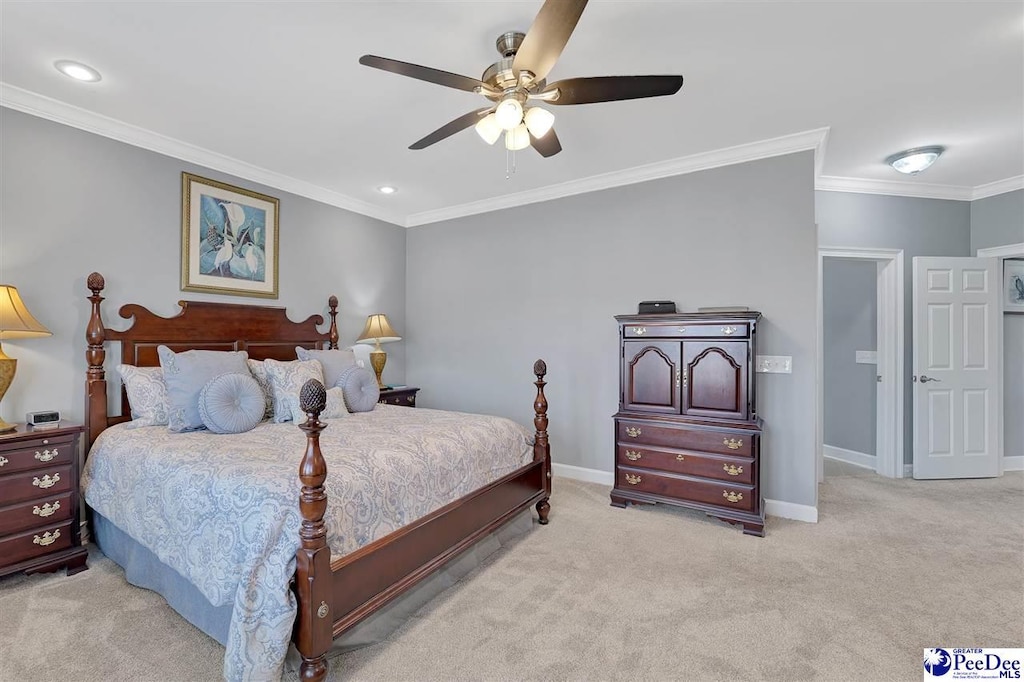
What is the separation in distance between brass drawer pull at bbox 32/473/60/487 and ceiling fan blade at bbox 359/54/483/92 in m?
2.69

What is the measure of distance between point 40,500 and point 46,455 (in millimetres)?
232

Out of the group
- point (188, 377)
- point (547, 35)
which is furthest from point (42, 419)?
point (547, 35)

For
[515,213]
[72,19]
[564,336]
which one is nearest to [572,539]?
[564,336]

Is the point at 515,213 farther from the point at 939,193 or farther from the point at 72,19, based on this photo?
the point at 939,193

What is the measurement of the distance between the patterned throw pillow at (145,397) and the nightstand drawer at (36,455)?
1.07ft

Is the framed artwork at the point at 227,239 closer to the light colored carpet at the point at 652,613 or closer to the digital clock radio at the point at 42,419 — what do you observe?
the digital clock radio at the point at 42,419

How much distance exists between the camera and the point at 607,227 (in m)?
4.23

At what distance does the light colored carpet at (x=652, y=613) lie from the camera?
1.87 metres

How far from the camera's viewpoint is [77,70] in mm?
2521

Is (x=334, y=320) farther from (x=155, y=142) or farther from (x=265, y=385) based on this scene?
(x=155, y=142)

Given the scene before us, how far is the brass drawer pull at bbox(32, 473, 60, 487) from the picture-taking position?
247 centimetres

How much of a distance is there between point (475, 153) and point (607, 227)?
4.45ft

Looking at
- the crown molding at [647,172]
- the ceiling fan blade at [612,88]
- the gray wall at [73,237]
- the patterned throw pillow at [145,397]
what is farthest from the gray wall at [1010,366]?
the patterned throw pillow at [145,397]

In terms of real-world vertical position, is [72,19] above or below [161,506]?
above
